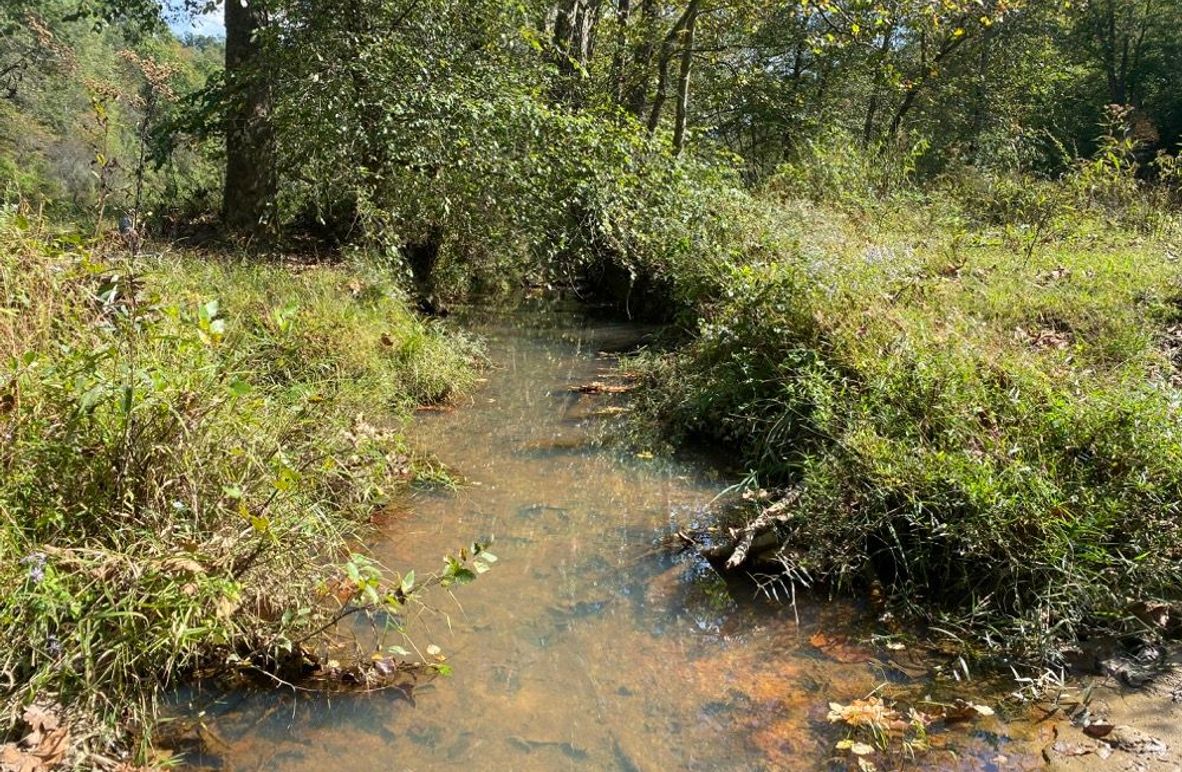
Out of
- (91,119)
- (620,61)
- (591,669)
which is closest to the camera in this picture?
(591,669)

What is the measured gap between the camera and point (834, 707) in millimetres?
2795

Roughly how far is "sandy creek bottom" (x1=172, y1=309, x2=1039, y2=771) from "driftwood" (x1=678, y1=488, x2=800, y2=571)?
0.43 ft

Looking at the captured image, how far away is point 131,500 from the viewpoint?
8.95 feet

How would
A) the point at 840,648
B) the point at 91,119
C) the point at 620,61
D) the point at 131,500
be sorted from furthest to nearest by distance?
the point at 91,119
the point at 620,61
the point at 840,648
the point at 131,500

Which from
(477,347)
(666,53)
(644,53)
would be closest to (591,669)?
(477,347)

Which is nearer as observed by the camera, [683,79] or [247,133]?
[247,133]

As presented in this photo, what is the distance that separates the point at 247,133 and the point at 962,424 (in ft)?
27.5

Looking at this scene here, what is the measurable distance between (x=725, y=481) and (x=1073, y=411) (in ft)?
6.46

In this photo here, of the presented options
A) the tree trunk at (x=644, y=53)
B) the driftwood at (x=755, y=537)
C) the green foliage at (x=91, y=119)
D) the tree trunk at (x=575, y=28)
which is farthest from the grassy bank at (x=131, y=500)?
the tree trunk at (x=644, y=53)

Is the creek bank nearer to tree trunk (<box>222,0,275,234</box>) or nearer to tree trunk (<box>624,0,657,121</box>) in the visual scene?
tree trunk (<box>222,0,275,234</box>)

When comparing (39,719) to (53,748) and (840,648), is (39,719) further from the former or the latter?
(840,648)

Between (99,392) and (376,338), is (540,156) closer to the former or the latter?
(376,338)

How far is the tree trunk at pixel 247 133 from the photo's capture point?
8.71 meters

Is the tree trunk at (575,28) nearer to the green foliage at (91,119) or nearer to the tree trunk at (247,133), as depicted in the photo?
the tree trunk at (247,133)
